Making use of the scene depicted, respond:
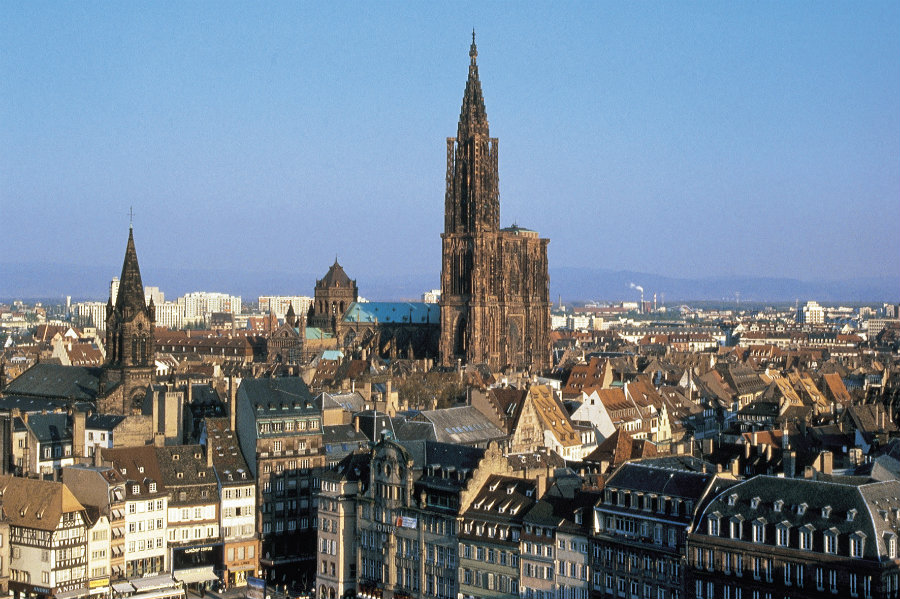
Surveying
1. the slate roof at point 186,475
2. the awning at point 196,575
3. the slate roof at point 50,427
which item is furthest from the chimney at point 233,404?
the slate roof at point 50,427

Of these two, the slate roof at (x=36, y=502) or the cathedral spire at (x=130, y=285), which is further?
the cathedral spire at (x=130, y=285)

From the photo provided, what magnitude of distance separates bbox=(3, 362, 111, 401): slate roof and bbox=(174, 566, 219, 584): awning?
4340 centimetres

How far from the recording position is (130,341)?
150m

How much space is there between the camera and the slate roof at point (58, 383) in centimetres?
15350

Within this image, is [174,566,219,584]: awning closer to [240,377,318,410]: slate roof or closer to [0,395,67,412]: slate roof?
[240,377,318,410]: slate roof

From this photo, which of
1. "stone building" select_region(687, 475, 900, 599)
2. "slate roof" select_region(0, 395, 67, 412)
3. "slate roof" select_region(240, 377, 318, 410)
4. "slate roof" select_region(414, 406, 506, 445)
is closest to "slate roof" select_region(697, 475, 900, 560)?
"stone building" select_region(687, 475, 900, 599)

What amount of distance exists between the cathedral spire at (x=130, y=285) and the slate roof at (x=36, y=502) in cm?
4423

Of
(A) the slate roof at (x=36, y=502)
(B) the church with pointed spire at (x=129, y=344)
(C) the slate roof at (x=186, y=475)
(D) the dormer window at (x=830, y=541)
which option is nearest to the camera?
(D) the dormer window at (x=830, y=541)

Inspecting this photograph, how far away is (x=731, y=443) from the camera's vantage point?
4771 inches

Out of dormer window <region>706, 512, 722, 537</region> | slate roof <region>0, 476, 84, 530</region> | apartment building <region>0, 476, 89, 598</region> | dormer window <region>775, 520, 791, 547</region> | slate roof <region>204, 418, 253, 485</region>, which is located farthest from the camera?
slate roof <region>204, 418, 253, 485</region>

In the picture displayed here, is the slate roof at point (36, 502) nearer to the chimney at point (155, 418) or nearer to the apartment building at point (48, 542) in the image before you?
the apartment building at point (48, 542)

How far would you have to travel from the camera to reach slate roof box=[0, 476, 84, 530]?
10406 centimetres

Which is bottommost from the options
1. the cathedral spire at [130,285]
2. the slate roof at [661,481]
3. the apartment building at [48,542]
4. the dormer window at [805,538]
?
the apartment building at [48,542]

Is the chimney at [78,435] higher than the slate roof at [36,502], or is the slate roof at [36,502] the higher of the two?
the chimney at [78,435]
